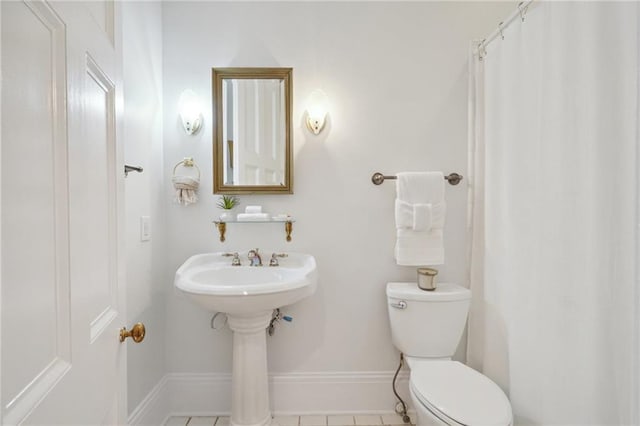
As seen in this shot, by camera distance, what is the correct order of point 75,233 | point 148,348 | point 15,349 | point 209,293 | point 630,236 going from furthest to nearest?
point 148,348
point 209,293
point 630,236
point 75,233
point 15,349

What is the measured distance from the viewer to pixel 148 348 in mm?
1566

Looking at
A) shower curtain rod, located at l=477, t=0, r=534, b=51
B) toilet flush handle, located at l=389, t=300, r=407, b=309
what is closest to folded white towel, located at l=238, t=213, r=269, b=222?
toilet flush handle, located at l=389, t=300, r=407, b=309

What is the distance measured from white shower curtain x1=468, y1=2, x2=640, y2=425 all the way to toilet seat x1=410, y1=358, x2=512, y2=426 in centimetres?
18

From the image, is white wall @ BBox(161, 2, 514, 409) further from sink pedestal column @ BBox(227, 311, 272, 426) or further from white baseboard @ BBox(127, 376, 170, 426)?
sink pedestal column @ BBox(227, 311, 272, 426)

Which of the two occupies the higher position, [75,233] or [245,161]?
[245,161]

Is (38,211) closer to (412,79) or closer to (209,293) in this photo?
(209,293)

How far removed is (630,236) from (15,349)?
1401 millimetres

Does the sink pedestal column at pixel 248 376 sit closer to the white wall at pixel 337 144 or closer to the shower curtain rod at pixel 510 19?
the white wall at pixel 337 144

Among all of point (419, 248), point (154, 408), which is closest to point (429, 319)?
point (419, 248)

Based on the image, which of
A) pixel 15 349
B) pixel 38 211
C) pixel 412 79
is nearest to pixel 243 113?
pixel 412 79

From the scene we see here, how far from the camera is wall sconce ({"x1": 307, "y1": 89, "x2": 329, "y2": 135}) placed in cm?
168

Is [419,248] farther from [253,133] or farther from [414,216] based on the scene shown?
[253,133]

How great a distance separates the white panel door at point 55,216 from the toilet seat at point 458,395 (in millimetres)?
1084

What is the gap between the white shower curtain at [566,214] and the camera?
93cm
